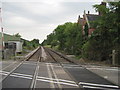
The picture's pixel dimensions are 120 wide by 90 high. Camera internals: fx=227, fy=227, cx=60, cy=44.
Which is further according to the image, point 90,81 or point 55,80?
point 55,80

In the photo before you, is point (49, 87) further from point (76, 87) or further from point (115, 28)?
point (115, 28)

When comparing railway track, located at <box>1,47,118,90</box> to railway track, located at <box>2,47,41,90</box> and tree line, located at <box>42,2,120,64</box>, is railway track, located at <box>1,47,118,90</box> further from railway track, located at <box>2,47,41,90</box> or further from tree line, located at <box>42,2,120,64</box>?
tree line, located at <box>42,2,120,64</box>

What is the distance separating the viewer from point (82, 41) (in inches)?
1551

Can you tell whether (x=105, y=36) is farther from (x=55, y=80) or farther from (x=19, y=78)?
(x=19, y=78)

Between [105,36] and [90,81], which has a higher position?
[105,36]

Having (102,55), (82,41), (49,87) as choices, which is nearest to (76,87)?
(49,87)

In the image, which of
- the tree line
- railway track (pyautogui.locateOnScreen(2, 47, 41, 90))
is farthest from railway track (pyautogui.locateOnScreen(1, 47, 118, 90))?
the tree line

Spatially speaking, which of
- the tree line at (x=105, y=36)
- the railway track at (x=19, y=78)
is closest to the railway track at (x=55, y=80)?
the railway track at (x=19, y=78)

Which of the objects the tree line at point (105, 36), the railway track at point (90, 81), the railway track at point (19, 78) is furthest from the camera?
the tree line at point (105, 36)

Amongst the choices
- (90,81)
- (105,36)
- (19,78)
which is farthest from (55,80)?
(105,36)

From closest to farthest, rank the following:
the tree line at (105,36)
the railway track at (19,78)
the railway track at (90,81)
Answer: the railway track at (90,81) < the railway track at (19,78) < the tree line at (105,36)

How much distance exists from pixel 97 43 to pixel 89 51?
2041mm

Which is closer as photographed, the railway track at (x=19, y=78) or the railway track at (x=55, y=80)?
the railway track at (x=55, y=80)

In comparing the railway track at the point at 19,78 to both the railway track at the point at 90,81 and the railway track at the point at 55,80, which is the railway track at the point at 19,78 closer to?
the railway track at the point at 55,80
